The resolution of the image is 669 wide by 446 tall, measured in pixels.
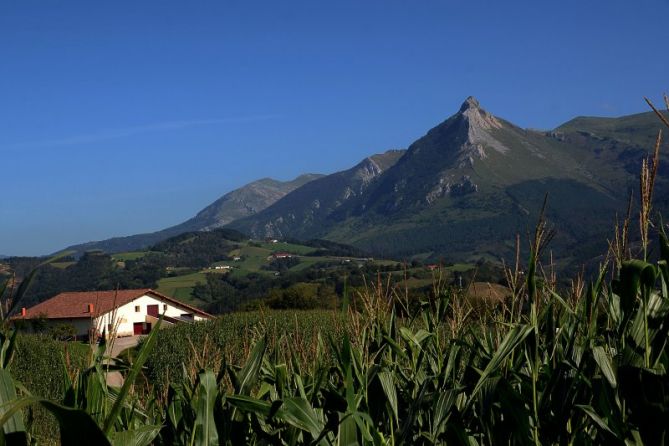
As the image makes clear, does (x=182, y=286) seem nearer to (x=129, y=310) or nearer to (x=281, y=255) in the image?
(x=129, y=310)

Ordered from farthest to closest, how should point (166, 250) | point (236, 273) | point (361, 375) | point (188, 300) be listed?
1. point (166, 250)
2. point (236, 273)
3. point (188, 300)
4. point (361, 375)

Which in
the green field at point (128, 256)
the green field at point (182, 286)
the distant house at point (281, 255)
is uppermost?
the green field at point (128, 256)

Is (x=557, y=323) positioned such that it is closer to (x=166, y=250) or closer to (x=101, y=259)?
(x=101, y=259)

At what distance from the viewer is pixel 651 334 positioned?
2.57 m

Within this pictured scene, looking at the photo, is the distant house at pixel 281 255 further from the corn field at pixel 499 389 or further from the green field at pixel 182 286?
the corn field at pixel 499 389

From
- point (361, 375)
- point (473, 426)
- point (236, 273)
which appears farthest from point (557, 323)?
point (236, 273)

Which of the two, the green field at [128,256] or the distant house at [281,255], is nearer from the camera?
Result: the green field at [128,256]

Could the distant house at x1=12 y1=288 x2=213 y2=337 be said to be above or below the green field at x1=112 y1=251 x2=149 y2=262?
below

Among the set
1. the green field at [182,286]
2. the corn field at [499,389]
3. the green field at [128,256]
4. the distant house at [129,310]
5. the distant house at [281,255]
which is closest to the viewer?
the corn field at [499,389]

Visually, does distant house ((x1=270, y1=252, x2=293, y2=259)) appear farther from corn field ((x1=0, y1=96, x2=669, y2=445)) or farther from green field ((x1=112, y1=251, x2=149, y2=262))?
corn field ((x1=0, y1=96, x2=669, y2=445))

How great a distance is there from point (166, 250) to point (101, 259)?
108 feet

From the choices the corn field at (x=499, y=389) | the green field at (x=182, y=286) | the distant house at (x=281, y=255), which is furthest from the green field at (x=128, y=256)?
the corn field at (x=499, y=389)

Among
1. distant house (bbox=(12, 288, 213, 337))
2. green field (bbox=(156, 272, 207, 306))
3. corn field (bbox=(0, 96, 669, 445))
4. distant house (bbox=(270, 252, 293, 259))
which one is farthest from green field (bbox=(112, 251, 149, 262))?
corn field (bbox=(0, 96, 669, 445))

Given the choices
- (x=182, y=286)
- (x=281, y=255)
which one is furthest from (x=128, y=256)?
(x=182, y=286)
